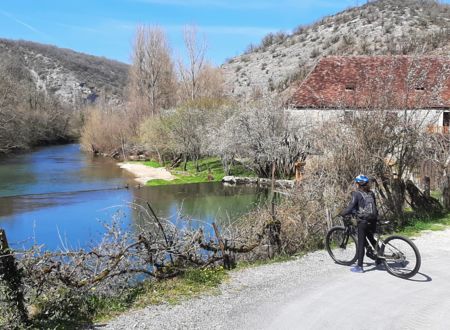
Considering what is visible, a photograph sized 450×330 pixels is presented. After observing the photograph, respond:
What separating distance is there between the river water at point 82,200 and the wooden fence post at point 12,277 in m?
9.17

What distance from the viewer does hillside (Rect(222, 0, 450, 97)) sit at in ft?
202

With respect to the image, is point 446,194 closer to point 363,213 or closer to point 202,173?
point 363,213

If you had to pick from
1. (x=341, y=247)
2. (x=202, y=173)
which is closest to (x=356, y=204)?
(x=341, y=247)

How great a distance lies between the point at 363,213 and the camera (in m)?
8.80

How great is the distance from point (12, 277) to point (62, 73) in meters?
149

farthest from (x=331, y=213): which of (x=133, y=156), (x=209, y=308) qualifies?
(x=133, y=156)

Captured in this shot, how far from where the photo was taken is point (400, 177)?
13383 millimetres

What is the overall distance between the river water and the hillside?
2457 cm

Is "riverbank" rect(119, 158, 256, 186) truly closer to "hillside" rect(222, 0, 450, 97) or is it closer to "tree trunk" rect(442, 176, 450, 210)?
"hillside" rect(222, 0, 450, 97)

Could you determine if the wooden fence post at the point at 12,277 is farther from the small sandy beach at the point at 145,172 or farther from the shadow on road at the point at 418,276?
the small sandy beach at the point at 145,172

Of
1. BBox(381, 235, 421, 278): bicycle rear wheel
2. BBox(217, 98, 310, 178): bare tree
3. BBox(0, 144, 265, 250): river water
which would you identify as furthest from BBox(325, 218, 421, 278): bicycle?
BBox(217, 98, 310, 178): bare tree

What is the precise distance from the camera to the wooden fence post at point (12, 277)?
651cm

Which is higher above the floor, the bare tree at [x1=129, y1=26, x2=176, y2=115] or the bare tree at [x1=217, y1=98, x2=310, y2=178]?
the bare tree at [x1=129, y1=26, x2=176, y2=115]

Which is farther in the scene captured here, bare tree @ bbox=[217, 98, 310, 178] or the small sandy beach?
the small sandy beach
